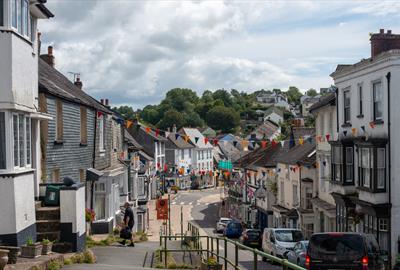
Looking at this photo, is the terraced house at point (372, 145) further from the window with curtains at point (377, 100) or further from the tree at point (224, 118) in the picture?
the tree at point (224, 118)

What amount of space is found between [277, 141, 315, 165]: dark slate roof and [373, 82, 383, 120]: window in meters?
13.7

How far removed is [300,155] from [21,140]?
33.5 meters

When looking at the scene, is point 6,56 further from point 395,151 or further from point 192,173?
point 192,173

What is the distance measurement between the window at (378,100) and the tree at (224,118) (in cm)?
16117

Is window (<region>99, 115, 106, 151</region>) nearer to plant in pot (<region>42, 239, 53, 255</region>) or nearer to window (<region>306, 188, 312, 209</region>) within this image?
plant in pot (<region>42, 239, 53, 255</region>)

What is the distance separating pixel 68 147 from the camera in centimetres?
2506

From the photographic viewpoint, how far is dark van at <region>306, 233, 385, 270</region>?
16.9 meters

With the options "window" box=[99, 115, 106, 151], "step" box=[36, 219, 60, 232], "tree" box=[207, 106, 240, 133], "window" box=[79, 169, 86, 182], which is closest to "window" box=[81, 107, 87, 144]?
"window" box=[79, 169, 86, 182]

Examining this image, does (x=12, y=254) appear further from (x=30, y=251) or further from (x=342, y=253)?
(x=342, y=253)

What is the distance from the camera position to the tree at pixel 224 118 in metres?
192

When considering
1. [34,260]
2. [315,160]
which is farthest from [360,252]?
[315,160]

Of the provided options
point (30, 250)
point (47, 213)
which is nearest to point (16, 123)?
point (30, 250)

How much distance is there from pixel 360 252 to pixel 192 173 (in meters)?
102

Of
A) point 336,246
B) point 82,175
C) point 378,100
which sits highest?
point 378,100
